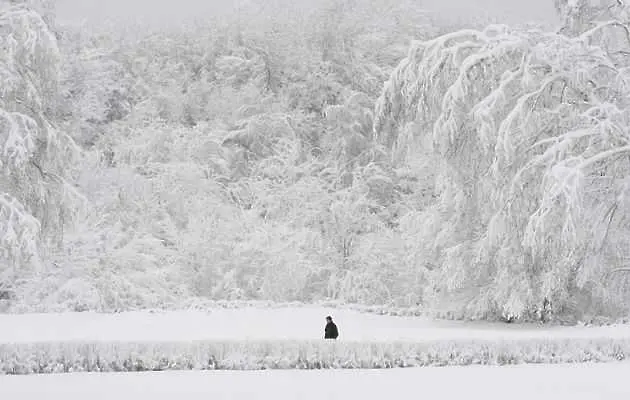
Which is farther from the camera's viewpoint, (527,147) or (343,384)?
(527,147)

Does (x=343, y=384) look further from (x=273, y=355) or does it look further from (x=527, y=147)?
(x=527, y=147)

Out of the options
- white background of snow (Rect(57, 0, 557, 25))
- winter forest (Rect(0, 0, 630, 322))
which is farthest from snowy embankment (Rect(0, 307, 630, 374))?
white background of snow (Rect(57, 0, 557, 25))

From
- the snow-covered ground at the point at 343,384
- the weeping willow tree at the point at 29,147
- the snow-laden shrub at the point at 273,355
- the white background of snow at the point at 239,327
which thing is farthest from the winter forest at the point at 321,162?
the snow-covered ground at the point at 343,384

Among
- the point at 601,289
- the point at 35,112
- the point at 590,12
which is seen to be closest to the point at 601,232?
the point at 601,289

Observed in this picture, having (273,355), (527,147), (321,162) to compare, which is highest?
(527,147)

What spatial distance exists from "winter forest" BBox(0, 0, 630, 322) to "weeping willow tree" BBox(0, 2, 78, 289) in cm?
4

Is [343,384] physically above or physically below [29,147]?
below

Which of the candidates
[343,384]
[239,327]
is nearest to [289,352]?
[343,384]

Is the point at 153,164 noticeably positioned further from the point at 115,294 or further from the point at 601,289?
Result: the point at 601,289

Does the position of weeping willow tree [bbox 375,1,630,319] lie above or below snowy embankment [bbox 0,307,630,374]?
above

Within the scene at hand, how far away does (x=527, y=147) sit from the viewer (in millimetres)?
17203

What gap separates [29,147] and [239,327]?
7114 millimetres

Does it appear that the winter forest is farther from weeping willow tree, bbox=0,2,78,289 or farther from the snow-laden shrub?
the snow-laden shrub

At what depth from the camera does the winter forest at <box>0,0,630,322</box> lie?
50.2 ft
